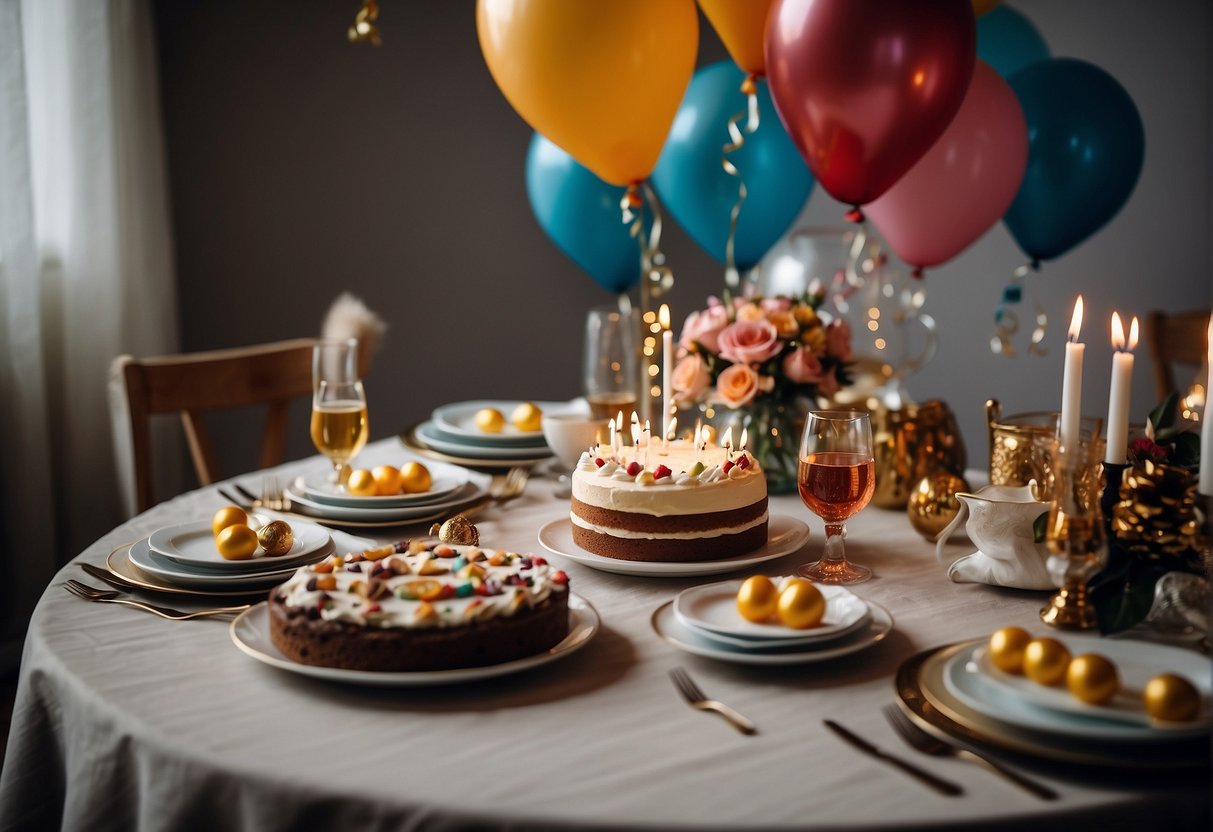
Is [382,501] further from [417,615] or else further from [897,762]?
[897,762]

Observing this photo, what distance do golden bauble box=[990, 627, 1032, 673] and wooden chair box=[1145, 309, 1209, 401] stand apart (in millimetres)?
2283

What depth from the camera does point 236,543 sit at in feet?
4.65

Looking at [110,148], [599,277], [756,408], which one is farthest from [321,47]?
[756,408]

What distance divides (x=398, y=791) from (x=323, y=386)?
100 centimetres

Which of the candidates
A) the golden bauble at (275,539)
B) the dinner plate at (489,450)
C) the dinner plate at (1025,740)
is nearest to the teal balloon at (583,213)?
the dinner plate at (489,450)

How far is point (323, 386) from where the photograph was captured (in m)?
1.78

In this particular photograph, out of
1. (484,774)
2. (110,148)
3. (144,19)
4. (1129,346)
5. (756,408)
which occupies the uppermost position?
(144,19)

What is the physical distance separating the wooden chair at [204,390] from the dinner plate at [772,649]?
1.43 m

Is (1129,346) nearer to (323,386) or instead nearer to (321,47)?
(323,386)

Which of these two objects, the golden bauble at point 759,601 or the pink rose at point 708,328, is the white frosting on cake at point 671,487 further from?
the pink rose at point 708,328

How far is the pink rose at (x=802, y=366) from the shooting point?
1.82 meters

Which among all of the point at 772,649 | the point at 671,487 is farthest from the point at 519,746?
the point at 671,487

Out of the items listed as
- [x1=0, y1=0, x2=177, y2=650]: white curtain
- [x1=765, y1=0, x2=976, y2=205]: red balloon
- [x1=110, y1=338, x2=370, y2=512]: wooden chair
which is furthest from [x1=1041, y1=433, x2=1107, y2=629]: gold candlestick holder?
[x1=0, y1=0, x2=177, y2=650]: white curtain

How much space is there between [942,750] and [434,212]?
10.7 feet
